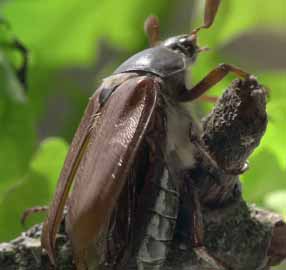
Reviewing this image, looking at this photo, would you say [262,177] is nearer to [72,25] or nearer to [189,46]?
[189,46]

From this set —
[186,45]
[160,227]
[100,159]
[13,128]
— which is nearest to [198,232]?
[160,227]

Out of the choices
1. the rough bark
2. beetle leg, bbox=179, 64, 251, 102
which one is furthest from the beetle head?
the rough bark

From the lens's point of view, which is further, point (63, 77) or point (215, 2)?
point (63, 77)

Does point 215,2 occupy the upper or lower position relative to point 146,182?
upper

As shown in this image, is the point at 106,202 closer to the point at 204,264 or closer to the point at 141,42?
the point at 204,264

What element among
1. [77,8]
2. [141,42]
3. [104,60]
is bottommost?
[104,60]

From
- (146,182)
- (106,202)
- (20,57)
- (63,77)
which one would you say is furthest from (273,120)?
(63,77)
